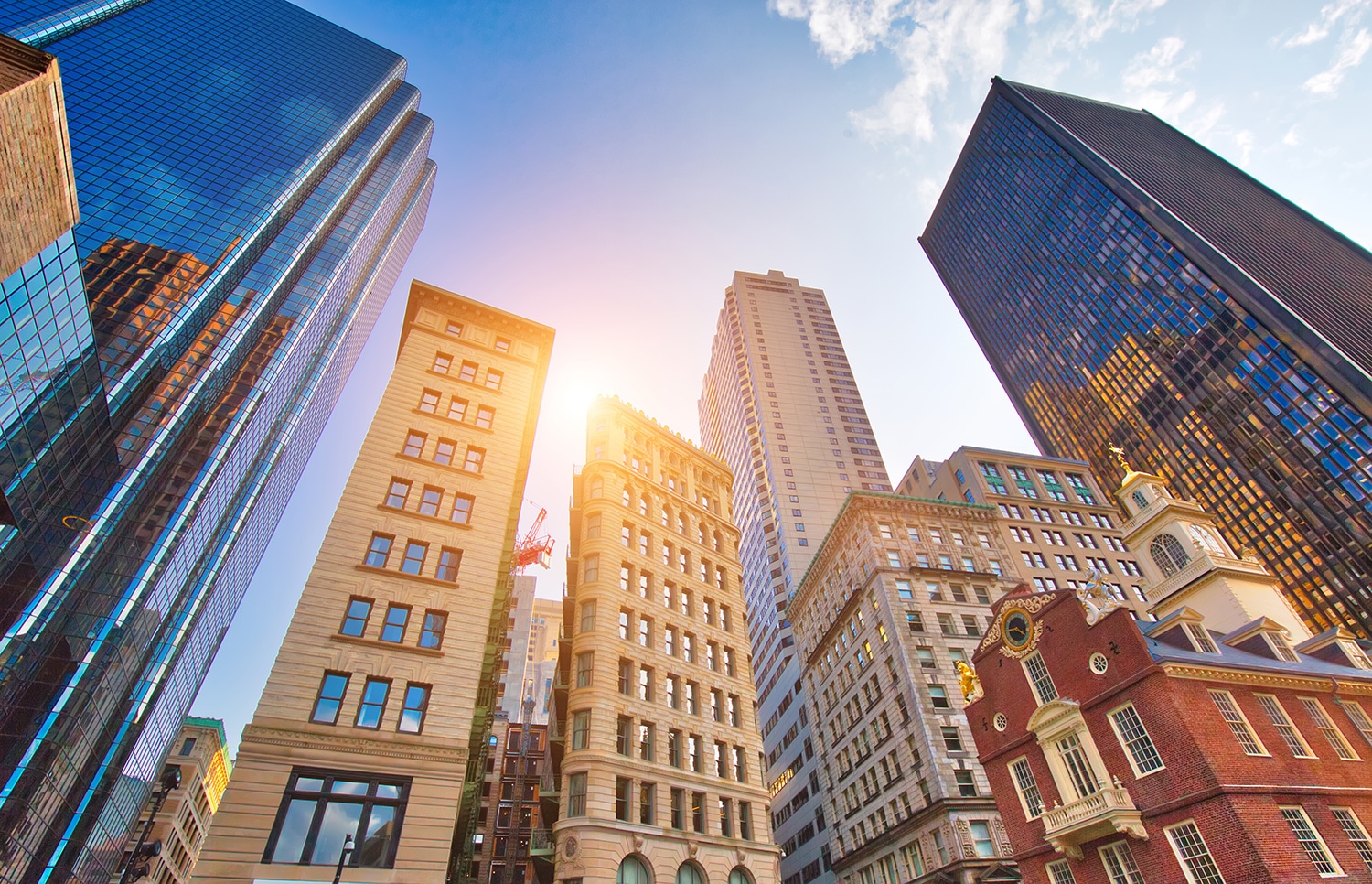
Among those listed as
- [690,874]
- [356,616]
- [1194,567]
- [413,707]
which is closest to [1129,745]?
[1194,567]

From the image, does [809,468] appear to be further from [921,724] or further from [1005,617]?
[1005,617]

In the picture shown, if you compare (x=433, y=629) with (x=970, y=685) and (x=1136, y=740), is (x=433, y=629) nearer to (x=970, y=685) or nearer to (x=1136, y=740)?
(x=970, y=685)

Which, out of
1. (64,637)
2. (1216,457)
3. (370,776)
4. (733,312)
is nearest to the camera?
(370,776)

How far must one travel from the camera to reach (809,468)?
125 metres

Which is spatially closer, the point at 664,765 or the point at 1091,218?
the point at 664,765

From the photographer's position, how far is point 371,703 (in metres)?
28.2

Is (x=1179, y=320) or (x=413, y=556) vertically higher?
(x=1179, y=320)

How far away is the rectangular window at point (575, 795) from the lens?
107 feet

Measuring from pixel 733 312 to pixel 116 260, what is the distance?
385 feet

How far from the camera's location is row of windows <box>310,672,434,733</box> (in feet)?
89.6

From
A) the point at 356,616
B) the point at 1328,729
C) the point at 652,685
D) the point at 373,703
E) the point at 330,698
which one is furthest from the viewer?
the point at 652,685

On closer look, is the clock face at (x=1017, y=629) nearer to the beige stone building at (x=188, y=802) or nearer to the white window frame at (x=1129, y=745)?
the white window frame at (x=1129, y=745)

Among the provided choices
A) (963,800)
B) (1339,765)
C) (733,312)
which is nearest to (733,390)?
(733,312)

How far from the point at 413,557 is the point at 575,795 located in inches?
557
